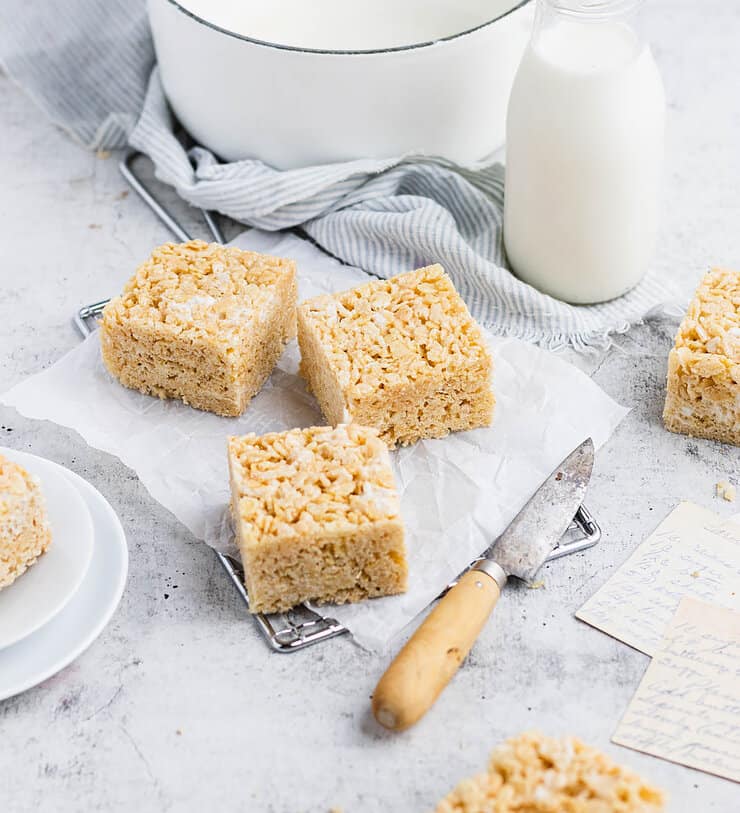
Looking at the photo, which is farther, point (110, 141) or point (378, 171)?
point (110, 141)

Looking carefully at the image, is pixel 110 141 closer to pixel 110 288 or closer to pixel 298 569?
pixel 110 288

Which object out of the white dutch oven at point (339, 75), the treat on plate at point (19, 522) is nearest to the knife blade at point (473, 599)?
the treat on plate at point (19, 522)

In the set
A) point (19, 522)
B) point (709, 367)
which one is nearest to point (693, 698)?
point (709, 367)

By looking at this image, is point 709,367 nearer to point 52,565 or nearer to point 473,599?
point 473,599

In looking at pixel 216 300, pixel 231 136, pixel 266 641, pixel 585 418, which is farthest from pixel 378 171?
pixel 266 641

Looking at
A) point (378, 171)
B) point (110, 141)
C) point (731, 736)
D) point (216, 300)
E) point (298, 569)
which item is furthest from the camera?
point (110, 141)

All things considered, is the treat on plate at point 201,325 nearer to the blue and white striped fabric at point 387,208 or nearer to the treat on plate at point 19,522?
the blue and white striped fabric at point 387,208

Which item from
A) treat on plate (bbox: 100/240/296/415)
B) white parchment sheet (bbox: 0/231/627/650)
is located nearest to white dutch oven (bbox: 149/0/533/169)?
treat on plate (bbox: 100/240/296/415)

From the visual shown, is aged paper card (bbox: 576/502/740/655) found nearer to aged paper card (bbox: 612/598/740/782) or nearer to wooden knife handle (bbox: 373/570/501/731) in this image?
aged paper card (bbox: 612/598/740/782)

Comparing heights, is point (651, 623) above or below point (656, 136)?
below
